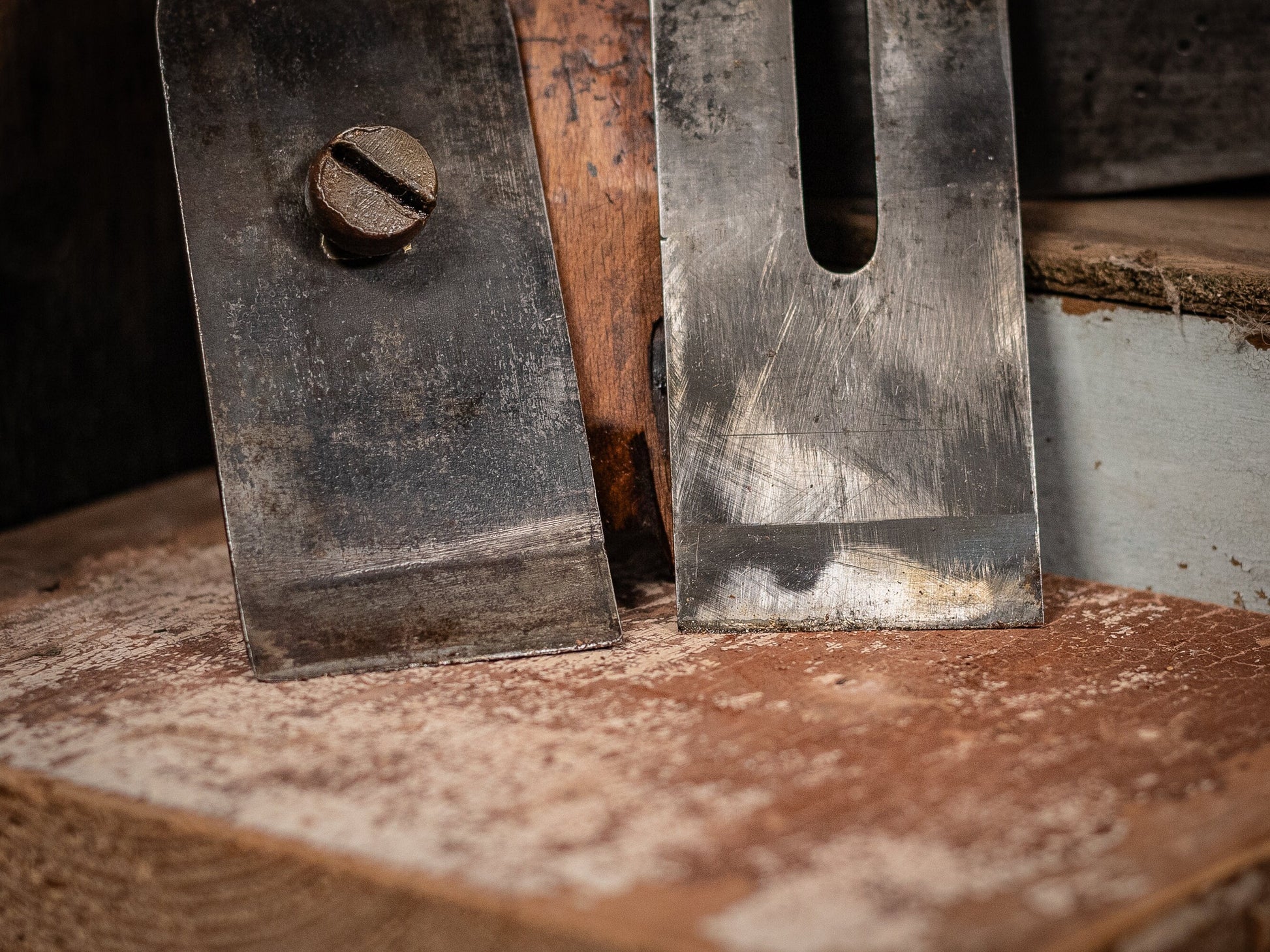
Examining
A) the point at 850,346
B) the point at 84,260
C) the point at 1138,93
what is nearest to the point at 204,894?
the point at 850,346

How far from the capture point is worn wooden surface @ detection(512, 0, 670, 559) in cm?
151

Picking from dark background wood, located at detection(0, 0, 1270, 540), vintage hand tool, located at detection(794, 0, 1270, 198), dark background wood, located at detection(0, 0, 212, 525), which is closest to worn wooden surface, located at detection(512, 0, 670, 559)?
dark background wood, located at detection(0, 0, 1270, 540)

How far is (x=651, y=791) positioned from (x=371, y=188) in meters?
0.74

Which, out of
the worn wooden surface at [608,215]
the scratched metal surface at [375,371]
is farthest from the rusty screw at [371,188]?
the worn wooden surface at [608,215]

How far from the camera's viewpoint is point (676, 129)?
4.70 ft

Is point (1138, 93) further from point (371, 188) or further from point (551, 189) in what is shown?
point (371, 188)

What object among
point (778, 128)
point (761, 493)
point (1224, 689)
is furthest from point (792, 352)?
point (1224, 689)

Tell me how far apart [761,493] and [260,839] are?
2.27 ft

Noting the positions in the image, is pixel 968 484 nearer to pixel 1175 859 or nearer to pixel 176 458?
pixel 1175 859

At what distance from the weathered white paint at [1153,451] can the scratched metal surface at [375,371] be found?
0.68 m

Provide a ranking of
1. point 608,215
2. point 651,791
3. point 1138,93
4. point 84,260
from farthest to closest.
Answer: point 84,260
point 1138,93
point 608,215
point 651,791

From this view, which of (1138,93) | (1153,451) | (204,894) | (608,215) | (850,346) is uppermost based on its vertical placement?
(1138,93)

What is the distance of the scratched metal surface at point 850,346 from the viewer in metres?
1.39

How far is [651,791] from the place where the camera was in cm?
103
